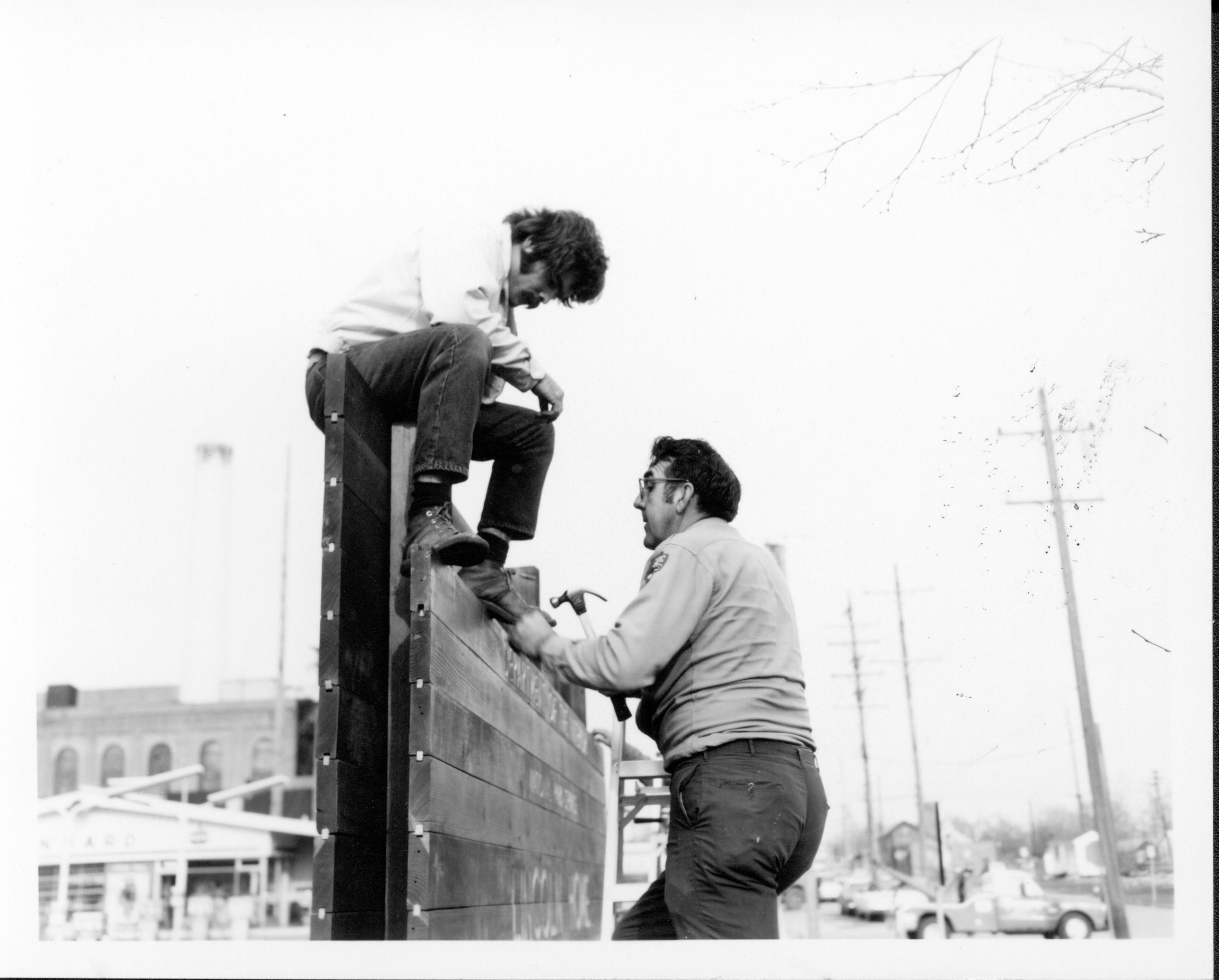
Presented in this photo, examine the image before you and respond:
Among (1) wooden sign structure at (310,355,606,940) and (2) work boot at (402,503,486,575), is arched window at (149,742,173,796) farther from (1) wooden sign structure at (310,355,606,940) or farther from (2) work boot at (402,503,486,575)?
(2) work boot at (402,503,486,575)

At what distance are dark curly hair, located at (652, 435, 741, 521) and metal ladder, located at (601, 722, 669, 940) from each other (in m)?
1.52

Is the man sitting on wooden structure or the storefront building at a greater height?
the man sitting on wooden structure

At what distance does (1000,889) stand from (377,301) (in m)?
19.2

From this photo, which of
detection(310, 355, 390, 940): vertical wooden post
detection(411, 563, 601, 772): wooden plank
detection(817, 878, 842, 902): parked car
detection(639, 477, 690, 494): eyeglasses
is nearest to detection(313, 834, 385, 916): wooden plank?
detection(310, 355, 390, 940): vertical wooden post

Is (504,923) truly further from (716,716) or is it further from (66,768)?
(66,768)

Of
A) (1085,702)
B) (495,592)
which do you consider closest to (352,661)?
(495,592)

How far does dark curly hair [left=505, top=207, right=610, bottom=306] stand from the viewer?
11.0 ft

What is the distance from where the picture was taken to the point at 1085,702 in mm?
6852

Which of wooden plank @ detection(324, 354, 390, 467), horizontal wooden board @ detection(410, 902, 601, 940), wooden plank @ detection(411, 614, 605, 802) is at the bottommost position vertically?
horizontal wooden board @ detection(410, 902, 601, 940)

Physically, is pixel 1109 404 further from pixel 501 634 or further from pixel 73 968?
pixel 73 968

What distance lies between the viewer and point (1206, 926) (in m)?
3.09

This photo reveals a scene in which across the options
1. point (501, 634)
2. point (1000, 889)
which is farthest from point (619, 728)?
point (1000, 889)

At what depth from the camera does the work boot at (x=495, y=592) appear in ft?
10.1

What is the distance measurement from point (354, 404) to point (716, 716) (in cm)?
109
